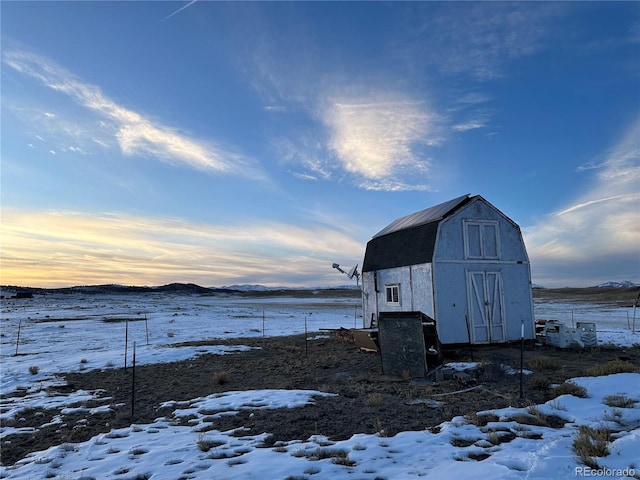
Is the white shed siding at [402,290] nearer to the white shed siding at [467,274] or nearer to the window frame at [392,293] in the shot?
the window frame at [392,293]

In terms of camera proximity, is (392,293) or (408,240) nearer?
(408,240)

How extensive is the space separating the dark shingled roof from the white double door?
2.09 metres

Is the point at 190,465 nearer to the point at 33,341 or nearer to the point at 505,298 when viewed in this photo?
the point at 505,298

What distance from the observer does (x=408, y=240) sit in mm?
18594

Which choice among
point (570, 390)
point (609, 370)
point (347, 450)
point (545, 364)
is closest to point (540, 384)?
point (570, 390)

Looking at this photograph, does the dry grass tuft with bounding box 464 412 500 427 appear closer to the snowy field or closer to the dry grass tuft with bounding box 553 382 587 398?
the snowy field

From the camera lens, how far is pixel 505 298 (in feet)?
57.4

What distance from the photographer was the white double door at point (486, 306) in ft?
55.0

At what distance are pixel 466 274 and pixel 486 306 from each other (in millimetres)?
1560

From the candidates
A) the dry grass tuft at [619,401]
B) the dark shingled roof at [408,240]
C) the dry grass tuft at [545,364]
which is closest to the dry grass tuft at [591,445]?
the dry grass tuft at [619,401]

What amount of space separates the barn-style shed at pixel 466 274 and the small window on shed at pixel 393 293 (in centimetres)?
4

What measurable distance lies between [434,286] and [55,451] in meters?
12.8

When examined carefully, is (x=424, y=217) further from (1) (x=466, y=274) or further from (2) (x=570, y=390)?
(2) (x=570, y=390)

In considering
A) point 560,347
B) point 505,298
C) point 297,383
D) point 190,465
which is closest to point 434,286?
point 505,298
